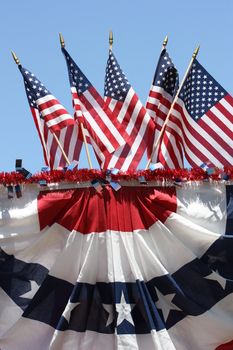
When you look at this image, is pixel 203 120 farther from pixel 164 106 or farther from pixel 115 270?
pixel 115 270

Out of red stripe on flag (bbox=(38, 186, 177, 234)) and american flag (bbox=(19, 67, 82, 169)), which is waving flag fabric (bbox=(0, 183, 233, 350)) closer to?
red stripe on flag (bbox=(38, 186, 177, 234))

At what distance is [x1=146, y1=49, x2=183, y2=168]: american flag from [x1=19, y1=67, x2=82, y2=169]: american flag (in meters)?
1.22

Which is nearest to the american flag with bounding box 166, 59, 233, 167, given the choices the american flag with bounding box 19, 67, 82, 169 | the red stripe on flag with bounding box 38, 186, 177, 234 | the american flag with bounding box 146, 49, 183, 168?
the american flag with bounding box 146, 49, 183, 168

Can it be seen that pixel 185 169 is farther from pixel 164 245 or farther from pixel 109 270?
pixel 109 270

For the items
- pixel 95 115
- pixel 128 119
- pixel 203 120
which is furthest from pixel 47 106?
pixel 203 120

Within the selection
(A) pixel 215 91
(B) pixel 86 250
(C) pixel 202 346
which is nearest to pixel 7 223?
(B) pixel 86 250

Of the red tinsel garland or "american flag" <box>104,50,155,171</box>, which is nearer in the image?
the red tinsel garland

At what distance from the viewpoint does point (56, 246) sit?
8.82 metres

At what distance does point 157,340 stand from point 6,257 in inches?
87.4

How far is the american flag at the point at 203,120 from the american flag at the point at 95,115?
2.99 feet


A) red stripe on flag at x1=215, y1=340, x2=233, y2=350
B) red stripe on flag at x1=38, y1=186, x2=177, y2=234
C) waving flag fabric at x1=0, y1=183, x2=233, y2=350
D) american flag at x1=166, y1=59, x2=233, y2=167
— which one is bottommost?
red stripe on flag at x1=215, y1=340, x2=233, y2=350

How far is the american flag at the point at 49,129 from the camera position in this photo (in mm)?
10023

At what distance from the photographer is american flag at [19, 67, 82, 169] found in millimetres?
10023

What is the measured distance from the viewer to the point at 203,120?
9.70 meters
